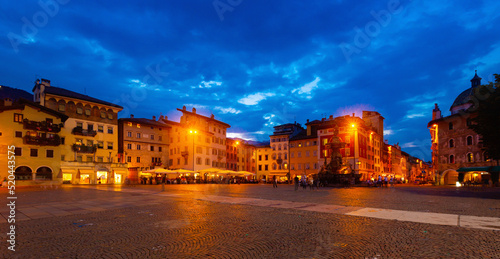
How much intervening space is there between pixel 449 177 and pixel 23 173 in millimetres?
68539

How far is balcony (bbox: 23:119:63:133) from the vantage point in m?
45.0

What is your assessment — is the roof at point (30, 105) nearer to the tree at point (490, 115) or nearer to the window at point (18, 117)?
the window at point (18, 117)

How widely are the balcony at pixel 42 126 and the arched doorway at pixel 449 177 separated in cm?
6487

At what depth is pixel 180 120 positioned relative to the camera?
71.2 m

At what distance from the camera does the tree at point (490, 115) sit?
20.9m

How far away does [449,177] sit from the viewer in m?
55.4

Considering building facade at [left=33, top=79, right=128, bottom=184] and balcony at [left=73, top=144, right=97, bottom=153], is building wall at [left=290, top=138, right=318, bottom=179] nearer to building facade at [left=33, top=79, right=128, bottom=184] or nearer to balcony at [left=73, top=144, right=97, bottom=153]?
building facade at [left=33, top=79, right=128, bottom=184]

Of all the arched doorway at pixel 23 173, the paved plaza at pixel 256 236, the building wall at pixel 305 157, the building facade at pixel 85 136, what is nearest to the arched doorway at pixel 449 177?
the building wall at pixel 305 157

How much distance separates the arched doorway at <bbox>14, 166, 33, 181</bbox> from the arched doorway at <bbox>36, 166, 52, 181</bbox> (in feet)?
3.58

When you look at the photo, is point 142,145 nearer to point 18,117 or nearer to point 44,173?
point 44,173

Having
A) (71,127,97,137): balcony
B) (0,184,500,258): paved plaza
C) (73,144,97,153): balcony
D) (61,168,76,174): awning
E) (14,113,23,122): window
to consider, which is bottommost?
(61,168,76,174): awning

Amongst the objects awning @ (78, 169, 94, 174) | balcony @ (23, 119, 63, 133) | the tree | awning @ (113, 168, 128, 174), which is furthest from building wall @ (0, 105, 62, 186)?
the tree

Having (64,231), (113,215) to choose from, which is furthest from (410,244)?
(113,215)

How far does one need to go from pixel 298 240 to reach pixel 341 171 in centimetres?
3787
